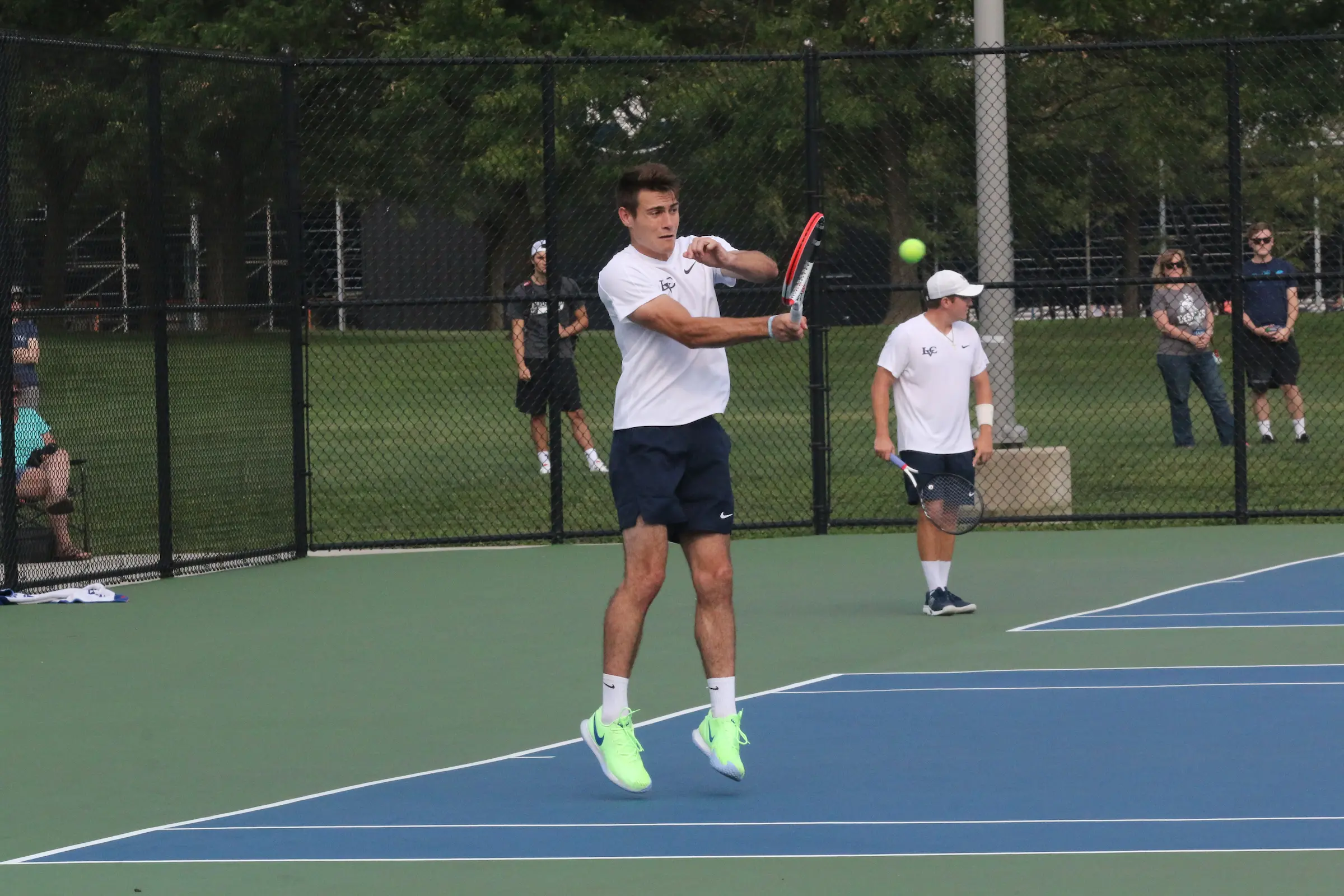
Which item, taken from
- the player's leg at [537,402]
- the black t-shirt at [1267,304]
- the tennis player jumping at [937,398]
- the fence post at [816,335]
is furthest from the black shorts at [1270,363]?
the tennis player jumping at [937,398]

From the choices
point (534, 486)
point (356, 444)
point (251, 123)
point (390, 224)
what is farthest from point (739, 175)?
point (390, 224)

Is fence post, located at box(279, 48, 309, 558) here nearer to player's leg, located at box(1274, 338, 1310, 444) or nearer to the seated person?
the seated person

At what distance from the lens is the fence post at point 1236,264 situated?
494 inches

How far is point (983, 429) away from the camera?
1003 centimetres

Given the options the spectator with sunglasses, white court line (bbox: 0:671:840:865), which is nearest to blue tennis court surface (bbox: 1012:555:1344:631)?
white court line (bbox: 0:671:840:865)

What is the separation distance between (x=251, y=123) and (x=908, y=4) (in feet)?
51.8

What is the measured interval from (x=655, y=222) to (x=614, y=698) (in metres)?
1.49

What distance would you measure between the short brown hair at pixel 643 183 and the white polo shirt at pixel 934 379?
3437 mm

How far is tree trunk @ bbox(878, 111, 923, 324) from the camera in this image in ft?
59.8

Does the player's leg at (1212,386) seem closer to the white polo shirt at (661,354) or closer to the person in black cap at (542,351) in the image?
the person in black cap at (542,351)

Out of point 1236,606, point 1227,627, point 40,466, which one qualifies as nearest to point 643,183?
point 1227,627

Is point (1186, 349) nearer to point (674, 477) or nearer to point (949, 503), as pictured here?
point (949, 503)

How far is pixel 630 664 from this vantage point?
21.6 feet

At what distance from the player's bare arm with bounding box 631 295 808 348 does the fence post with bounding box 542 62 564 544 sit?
598cm
